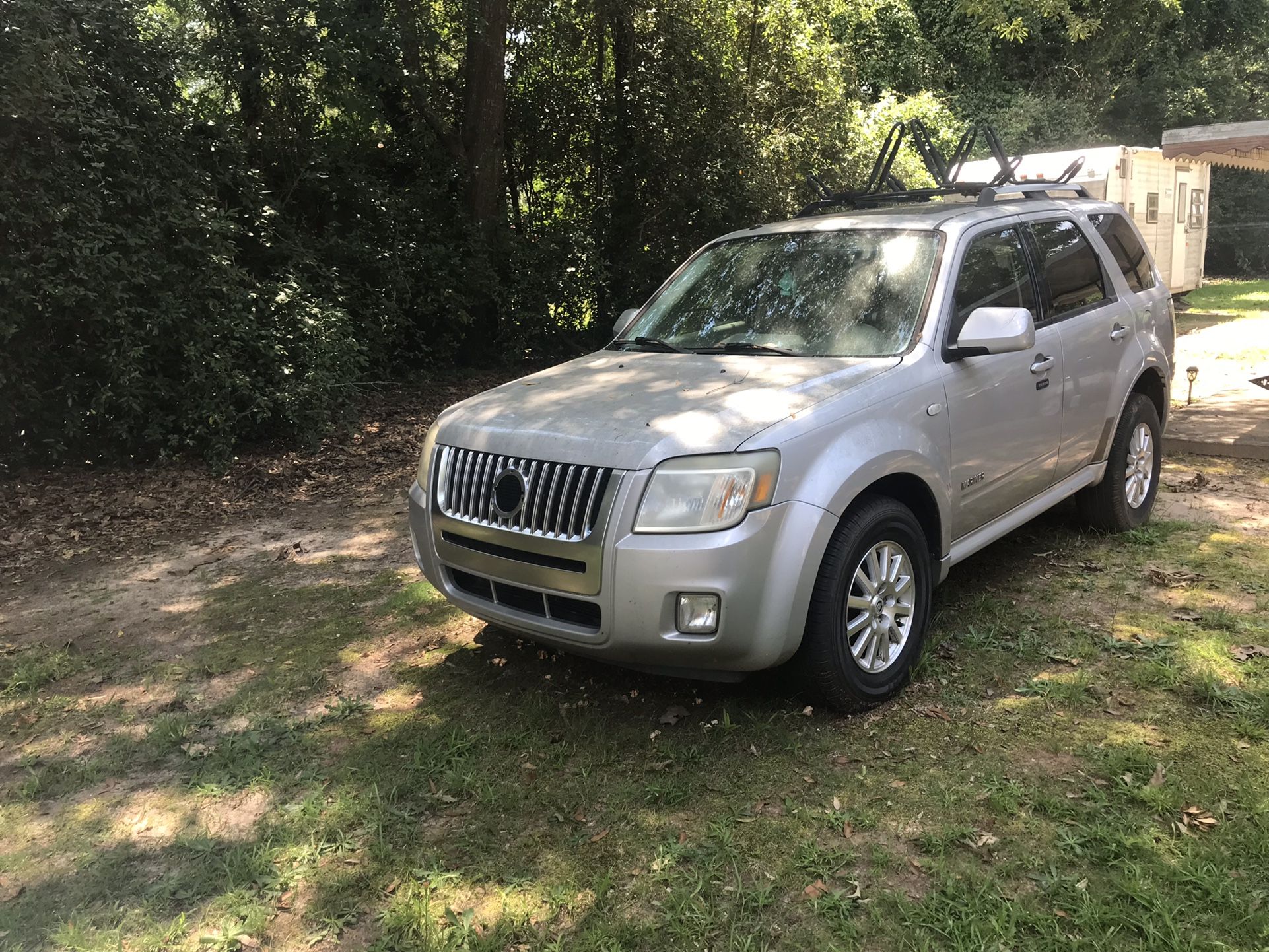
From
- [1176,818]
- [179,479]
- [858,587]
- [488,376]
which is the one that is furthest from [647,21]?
[1176,818]

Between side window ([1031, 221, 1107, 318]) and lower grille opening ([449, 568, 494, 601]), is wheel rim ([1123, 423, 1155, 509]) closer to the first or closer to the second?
side window ([1031, 221, 1107, 318])

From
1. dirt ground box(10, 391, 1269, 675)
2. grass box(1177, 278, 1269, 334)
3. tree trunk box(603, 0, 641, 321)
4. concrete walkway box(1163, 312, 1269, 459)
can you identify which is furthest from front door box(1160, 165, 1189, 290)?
dirt ground box(10, 391, 1269, 675)

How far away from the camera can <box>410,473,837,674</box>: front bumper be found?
318 cm

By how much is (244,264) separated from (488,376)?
3.82 m

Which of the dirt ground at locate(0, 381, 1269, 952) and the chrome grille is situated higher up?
the chrome grille

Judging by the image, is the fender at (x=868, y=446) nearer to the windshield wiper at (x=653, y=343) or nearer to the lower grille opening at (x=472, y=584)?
the windshield wiper at (x=653, y=343)

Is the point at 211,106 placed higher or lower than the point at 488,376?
higher

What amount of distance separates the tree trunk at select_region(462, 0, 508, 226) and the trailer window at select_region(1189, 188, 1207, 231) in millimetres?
14436

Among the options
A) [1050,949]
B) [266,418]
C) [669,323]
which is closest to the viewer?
[1050,949]

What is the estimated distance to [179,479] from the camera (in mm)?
7727

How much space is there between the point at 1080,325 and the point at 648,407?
264 centimetres

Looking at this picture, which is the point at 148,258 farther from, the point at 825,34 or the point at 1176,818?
the point at 825,34

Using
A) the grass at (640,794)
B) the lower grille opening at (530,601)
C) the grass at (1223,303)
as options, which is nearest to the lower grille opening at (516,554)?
the lower grille opening at (530,601)

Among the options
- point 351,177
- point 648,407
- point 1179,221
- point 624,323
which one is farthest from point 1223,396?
point 1179,221
